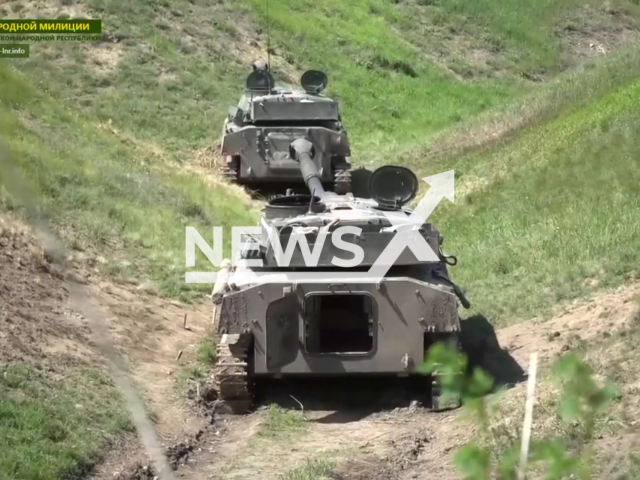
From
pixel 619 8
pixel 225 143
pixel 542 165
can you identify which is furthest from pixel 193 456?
pixel 619 8

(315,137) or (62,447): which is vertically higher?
(62,447)

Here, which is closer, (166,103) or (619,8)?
(166,103)

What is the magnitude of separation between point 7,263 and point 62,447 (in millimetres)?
3822

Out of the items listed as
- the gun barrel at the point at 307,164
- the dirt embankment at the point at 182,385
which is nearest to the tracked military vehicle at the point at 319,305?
the dirt embankment at the point at 182,385

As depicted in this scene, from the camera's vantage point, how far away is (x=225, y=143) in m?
17.5

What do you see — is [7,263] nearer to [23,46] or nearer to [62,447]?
[62,447]

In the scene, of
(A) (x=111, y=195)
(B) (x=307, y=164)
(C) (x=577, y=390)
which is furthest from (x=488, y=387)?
(A) (x=111, y=195)

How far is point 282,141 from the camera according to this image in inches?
680

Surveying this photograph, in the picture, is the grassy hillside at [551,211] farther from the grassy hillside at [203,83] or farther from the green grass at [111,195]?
the green grass at [111,195]

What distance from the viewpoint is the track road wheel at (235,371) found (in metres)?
8.05

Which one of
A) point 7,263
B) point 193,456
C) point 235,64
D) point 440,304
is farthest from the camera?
point 235,64

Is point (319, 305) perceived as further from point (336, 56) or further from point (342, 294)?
point (336, 56)

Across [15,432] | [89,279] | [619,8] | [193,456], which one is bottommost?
[619,8]

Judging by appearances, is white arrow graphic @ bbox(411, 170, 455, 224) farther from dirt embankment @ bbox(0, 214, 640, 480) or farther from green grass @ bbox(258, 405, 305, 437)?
green grass @ bbox(258, 405, 305, 437)
